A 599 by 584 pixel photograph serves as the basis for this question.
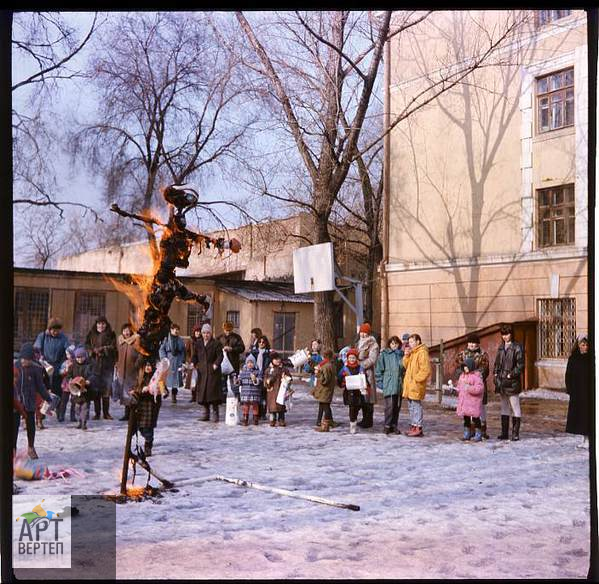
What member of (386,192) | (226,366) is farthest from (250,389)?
(386,192)

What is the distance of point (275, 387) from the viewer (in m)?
9.26

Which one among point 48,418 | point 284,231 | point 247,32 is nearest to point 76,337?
point 284,231

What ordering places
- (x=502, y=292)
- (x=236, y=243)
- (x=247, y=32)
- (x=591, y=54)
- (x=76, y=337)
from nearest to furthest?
1. (x=591, y=54)
2. (x=236, y=243)
3. (x=247, y=32)
4. (x=502, y=292)
5. (x=76, y=337)

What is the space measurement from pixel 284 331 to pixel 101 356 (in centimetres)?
1051

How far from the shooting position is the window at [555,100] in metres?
12.8

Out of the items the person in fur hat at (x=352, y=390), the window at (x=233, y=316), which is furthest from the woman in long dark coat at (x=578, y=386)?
the window at (x=233, y=316)

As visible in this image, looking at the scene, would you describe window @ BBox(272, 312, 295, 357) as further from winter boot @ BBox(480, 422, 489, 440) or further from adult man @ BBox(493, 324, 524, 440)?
adult man @ BBox(493, 324, 524, 440)

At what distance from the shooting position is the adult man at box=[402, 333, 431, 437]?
841 cm

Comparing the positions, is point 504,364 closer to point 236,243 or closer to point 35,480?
point 236,243

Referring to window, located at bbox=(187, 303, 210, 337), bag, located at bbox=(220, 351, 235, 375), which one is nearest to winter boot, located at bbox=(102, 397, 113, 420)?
bag, located at bbox=(220, 351, 235, 375)

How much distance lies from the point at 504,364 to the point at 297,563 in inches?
196

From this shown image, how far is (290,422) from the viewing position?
9.62 m

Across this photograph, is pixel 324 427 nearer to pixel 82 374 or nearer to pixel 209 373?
pixel 209 373

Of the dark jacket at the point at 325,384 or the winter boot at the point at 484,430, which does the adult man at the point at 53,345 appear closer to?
the dark jacket at the point at 325,384
